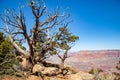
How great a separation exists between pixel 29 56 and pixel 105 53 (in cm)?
13534

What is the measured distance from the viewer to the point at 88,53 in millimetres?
149875

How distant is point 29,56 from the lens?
1287 cm

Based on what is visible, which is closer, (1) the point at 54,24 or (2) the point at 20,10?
(2) the point at 20,10

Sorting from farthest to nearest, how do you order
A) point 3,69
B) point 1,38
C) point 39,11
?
point 1,38, point 3,69, point 39,11

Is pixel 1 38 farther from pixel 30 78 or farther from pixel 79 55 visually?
pixel 79 55

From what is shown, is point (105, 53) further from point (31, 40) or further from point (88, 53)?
point (31, 40)

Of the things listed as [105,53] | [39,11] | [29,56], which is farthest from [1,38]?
[105,53]

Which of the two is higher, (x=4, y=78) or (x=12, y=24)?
(x=12, y=24)

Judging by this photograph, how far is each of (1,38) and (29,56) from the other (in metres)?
6.60

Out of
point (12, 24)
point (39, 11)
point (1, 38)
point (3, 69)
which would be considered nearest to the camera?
point (39, 11)

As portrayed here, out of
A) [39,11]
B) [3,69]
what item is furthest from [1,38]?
[39,11]

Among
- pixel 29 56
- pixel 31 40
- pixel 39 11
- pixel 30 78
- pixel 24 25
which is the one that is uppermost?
pixel 39 11

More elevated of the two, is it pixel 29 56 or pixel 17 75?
pixel 29 56

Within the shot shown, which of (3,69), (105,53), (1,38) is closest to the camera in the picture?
(3,69)
